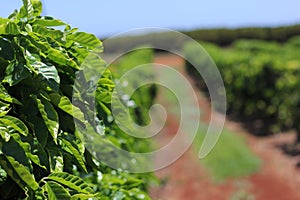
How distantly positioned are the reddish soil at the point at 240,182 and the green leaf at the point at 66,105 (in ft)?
17.9

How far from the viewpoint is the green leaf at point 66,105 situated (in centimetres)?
182

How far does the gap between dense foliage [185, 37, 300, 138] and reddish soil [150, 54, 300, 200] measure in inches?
45.6

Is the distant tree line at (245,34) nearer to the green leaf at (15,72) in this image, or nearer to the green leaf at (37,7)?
the green leaf at (37,7)

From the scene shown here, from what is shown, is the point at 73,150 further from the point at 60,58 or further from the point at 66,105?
the point at 60,58

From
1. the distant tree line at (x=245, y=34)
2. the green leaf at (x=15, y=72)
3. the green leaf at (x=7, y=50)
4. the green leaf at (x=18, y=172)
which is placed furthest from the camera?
the distant tree line at (x=245, y=34)

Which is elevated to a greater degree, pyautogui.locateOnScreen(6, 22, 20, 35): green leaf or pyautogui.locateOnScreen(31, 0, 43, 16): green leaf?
pyautogui.locateOnScreen(31, 0, 43, 16): green leaf

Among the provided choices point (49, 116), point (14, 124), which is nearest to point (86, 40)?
point (49, 116)

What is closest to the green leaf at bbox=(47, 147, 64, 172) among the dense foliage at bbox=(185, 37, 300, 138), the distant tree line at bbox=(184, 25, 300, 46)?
Result: the dense foliage at bbox=(185, 37, 300, 138)

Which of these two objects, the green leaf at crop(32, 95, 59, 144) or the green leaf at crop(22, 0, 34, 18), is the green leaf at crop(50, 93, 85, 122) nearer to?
the green leaf at crop(32, 95, 59, 144)

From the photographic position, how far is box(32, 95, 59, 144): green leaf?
1.75 metres

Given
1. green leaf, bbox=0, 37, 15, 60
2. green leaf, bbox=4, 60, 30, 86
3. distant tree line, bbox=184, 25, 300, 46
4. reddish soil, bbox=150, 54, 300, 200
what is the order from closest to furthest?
green leaf, bbox=4, 60, 30, 86 < green leaf, bbox=0, 37, 15, 60 < reddish soil, bbox=150, 54, 300, 200 < distant tree line, bbox=184, 25, 300, 46

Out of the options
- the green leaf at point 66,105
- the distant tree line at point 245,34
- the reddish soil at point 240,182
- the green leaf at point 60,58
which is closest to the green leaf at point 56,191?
the green leaf at point 66,105

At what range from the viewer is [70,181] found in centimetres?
172

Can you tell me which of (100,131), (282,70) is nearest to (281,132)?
(282,70)
